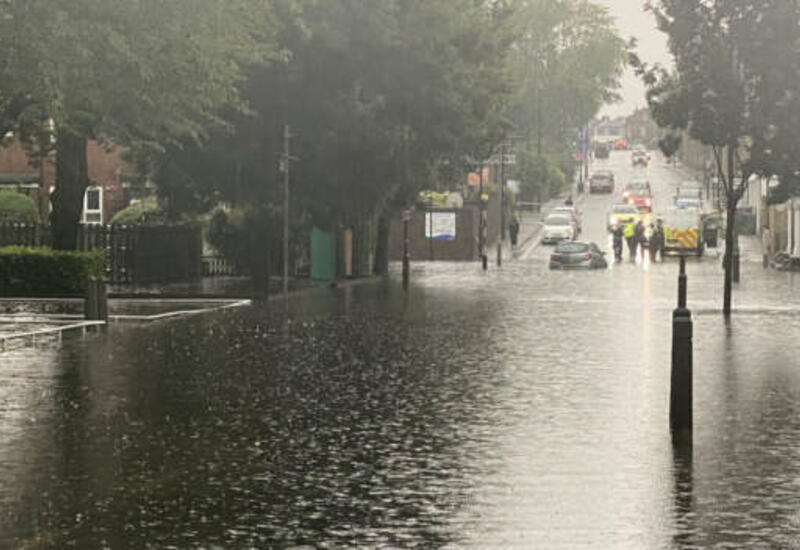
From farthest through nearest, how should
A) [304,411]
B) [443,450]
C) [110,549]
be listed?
[304,411]
[443,450]
[110,549]

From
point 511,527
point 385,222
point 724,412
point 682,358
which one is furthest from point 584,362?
point 385,222

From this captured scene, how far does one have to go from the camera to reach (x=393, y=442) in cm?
1480

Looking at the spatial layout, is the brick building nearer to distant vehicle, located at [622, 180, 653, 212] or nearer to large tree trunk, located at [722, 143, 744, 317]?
large tree trunk, located at [722, 143, 744, 317]

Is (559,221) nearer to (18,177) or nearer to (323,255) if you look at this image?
(18,177)

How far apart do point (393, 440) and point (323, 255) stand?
41770 mm

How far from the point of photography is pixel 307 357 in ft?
77.5

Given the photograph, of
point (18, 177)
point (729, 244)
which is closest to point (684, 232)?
point (18, 177)

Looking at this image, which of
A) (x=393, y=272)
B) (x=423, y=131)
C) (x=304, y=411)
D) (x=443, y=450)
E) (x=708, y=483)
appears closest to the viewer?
(x=708, y=483)

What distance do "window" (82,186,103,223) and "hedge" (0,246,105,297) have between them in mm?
39699

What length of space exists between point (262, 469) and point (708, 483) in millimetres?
3244

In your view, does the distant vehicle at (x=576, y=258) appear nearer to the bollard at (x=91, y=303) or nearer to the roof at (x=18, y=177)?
the roof at (x=18, y=177)

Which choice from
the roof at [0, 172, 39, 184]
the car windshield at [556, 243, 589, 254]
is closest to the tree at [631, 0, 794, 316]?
the car windshield at [556, 243, 589, 254]

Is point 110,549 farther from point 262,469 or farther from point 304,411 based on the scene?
point 304,411

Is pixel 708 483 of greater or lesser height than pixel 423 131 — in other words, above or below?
below
